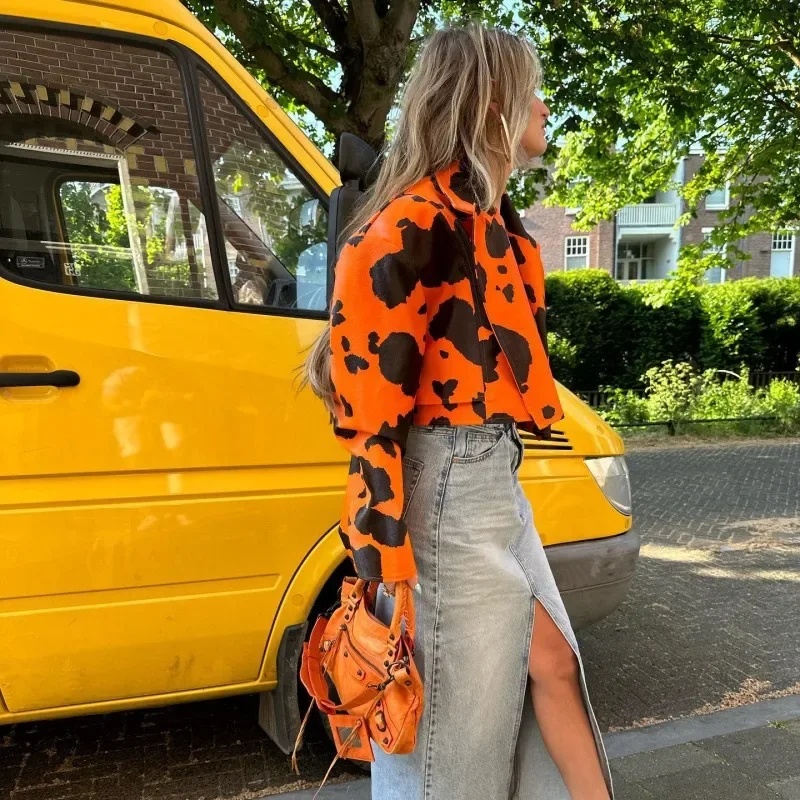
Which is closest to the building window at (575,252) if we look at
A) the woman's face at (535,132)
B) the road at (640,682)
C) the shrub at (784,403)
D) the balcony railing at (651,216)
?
the balcony railing at (651,216)

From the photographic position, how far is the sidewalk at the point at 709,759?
8.07 feet

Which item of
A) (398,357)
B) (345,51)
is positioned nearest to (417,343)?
(398,357)

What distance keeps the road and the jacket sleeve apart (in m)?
1.66

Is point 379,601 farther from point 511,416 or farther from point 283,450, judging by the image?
point 283,450

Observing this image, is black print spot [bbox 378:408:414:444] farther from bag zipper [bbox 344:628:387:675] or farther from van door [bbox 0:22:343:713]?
van door [bbox 0:22:343:713]

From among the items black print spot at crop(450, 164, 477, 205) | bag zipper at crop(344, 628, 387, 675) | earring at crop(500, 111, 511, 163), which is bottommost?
bag zipper at crop(344, 628, 387, 675)

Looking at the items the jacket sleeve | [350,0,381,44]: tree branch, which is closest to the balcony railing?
[350,0,381,44]: tree branch

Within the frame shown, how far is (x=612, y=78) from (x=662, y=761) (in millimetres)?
7024

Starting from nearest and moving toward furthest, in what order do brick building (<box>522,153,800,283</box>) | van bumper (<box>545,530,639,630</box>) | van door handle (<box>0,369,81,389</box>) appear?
van door handle (<box>0,369,81,389</box>), van bumper (<box>545,530,639,630</box>), brick building (<box>522,153,800,283</box>)

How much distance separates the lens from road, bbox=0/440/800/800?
8.59 ft

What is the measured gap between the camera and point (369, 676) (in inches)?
57.1

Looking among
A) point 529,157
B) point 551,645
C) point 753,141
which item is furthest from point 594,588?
point 753,141

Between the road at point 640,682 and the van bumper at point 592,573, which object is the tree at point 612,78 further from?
the road at point 640,682

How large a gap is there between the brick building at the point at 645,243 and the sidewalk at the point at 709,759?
2634cm
